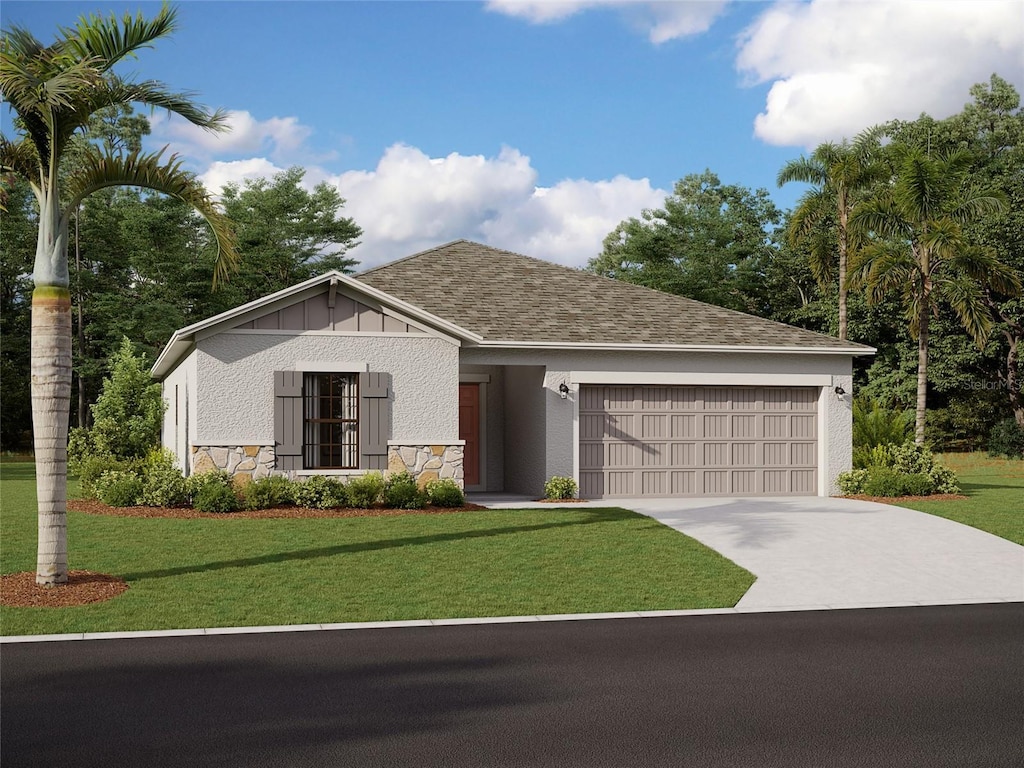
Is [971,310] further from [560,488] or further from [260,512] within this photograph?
[260,512]

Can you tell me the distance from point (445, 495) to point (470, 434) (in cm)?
488

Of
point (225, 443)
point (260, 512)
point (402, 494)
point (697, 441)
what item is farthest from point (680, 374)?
point (225, 443)

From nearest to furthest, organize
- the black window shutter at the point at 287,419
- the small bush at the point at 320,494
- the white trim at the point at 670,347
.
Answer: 1. the small bush at the point at 320,494
2. the black window shutter at the point at 287,419
3. the white trim at the point at 670,347

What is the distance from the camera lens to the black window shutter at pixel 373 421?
695 inches

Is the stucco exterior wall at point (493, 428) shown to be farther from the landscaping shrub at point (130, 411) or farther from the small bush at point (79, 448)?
the small bush at point (79, 448)

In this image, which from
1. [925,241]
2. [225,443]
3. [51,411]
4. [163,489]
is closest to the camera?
[51,411]

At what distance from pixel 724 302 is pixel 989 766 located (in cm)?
4066

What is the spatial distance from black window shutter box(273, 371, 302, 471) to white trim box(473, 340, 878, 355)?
3389 mm

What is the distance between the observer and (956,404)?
42375 mm

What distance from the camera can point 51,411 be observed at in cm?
1019

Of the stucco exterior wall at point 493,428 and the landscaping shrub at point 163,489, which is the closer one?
the landscaping shrub at point 163,489

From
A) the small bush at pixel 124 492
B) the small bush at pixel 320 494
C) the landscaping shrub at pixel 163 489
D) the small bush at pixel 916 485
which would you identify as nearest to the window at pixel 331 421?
the small bush at pixel 320 494

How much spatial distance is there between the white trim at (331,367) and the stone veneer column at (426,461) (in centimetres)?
151

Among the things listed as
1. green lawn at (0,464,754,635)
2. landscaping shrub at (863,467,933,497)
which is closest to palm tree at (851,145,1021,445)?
landscaping shrub at (863,467,933,497)
